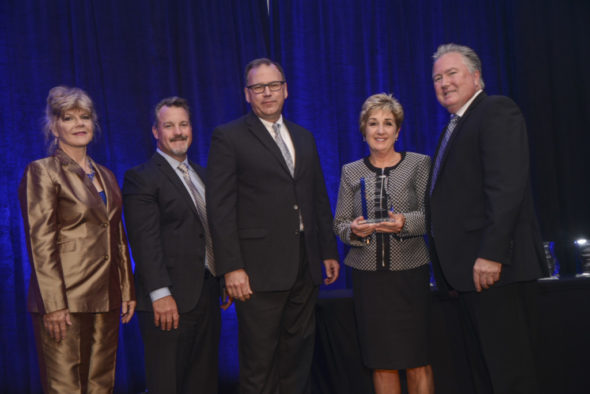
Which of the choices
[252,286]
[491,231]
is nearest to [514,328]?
[491,231]

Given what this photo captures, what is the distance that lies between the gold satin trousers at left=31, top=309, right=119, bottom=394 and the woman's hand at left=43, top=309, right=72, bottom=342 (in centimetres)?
3

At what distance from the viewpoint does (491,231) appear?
5.80 feet

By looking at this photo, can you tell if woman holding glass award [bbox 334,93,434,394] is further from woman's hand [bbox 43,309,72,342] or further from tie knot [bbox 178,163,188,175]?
woman's hand [bbox 43,309,72,342]

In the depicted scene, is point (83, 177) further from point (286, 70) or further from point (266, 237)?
point (286, 70)

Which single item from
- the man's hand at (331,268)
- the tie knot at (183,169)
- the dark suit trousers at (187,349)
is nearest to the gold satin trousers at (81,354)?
the dark suit trousers at (187,349)

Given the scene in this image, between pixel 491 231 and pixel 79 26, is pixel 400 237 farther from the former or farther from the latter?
pixel 79 26

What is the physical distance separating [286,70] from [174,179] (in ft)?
5.46

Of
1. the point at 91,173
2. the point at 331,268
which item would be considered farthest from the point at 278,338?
the point at 91,173

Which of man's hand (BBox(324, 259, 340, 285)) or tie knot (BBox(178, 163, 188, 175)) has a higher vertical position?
tie knot (BBox(178, 163, 188, 175))

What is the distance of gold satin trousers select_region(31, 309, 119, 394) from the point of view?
6.23ft

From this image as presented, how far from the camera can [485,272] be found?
1792 mm

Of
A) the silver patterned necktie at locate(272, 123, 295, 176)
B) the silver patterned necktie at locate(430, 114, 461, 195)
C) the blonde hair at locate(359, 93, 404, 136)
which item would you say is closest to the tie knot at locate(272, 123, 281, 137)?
the silver patterned necktie at locate(272, 123, 295, 176)

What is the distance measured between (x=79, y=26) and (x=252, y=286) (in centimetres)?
250

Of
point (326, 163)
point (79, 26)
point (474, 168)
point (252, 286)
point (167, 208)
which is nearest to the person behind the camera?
point (474, 168)
